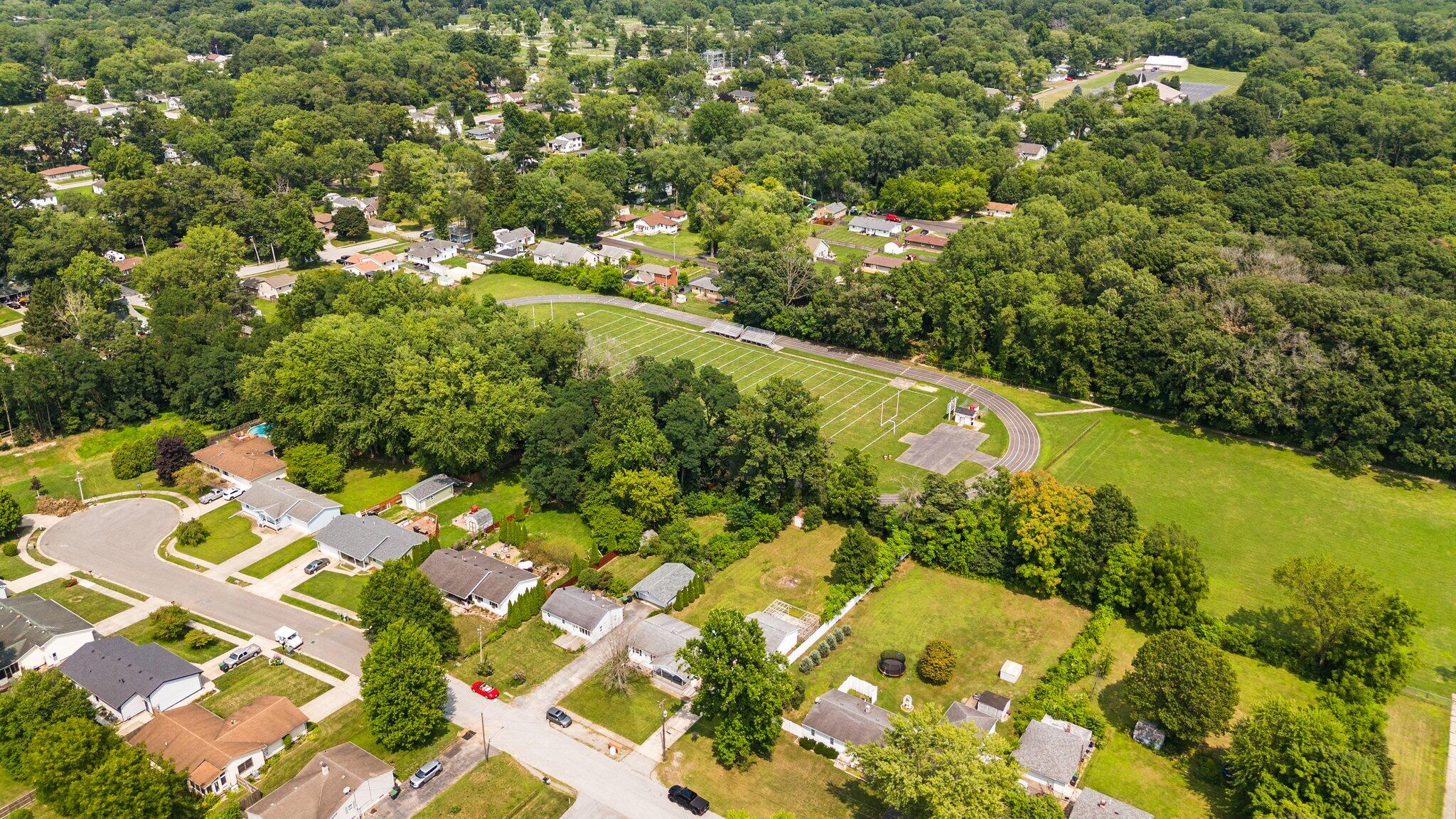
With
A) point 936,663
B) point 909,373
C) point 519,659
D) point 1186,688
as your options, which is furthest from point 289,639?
point 909,373

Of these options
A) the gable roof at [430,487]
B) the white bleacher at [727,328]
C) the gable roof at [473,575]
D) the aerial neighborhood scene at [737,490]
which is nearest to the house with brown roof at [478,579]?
the gable roof at [473,575]

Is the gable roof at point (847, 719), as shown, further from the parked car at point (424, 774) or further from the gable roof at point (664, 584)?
the parked car at point (424, 774)

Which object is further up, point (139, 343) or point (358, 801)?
point (139, 343)

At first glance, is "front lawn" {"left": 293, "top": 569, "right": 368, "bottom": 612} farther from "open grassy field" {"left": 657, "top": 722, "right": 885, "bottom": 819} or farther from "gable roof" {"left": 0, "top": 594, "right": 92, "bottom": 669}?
"open grassy field" {"left": 657, "top": 722, "right": 885, "bottom": 819}

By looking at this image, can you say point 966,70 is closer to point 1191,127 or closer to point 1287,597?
point 1191,127

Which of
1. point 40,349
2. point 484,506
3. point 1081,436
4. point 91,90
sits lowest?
point 1081,436

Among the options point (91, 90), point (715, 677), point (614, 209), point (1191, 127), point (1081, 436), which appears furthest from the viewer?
point (91, 90)

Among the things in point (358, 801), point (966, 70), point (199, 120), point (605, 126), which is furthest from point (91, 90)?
point (358, 801)

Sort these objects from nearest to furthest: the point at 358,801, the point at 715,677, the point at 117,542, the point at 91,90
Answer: the point at 358,801 → the point at 715,677 → the point at 117,542 → the point at 91,90
